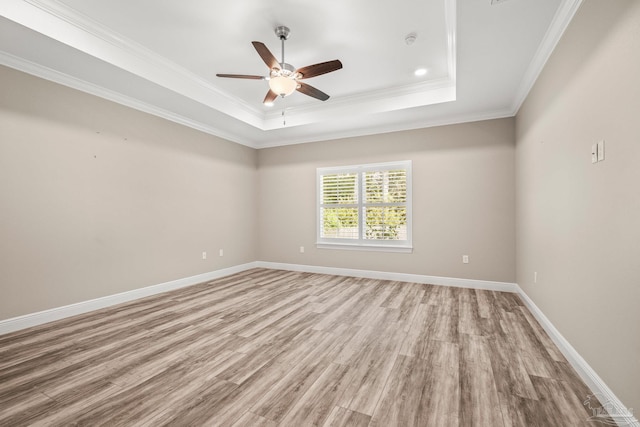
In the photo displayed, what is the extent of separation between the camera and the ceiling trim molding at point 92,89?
2.80 m

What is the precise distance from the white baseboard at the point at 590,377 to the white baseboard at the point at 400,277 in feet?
4.39

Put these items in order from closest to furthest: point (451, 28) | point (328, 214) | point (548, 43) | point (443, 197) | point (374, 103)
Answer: point (548, 43), point (451, 28), point (374, 103), point (443, 197), point (328, 214)

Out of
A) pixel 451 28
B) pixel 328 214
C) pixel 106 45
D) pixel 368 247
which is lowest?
pixel 368 247

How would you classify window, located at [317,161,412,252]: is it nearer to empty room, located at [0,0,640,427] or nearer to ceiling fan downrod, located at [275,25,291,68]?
empty room, located at [0,0,640,427]

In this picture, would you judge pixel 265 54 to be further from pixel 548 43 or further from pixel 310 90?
pixel 548 43

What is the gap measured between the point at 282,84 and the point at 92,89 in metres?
2.50

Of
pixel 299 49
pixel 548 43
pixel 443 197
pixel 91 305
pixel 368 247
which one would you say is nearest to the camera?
pixel 548 43

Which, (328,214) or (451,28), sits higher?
(451,28)

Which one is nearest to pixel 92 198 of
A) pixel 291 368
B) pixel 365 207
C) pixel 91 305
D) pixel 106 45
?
pixel 91 305

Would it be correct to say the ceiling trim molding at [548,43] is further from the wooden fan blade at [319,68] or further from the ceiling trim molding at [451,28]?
the wooden fan blade at [319,68]

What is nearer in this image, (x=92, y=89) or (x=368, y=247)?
(x=92, y=89)

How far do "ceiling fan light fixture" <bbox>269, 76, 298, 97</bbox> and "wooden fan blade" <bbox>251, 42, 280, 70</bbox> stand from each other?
0.37ft

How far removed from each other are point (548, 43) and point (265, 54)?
8.44 ft

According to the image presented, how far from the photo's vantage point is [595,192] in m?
1.78
